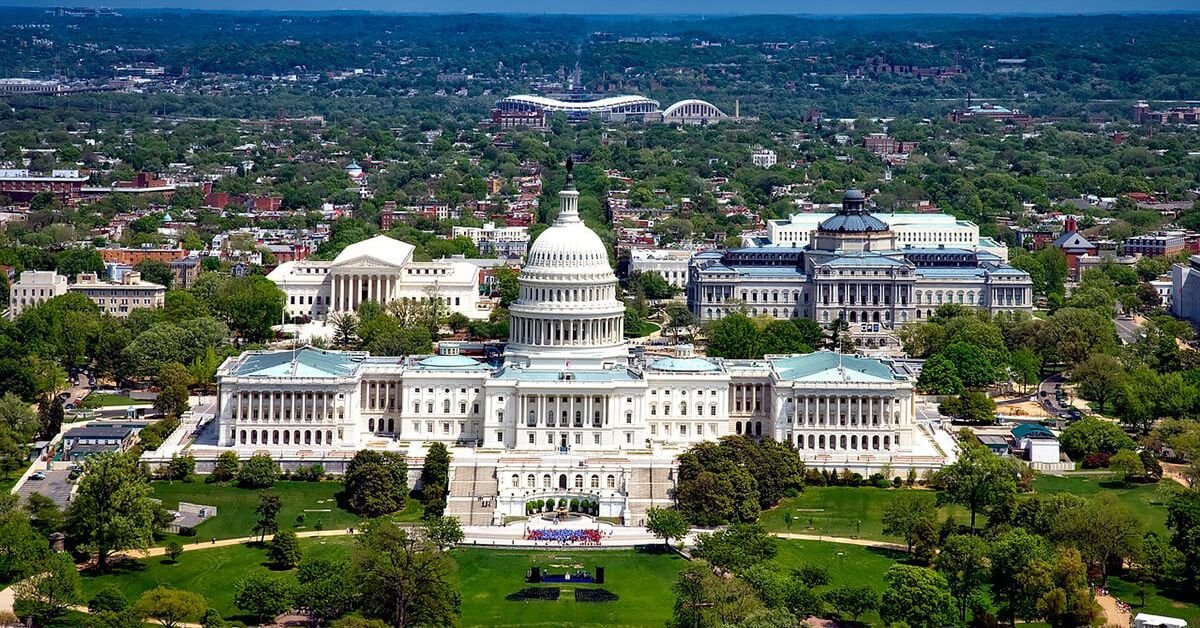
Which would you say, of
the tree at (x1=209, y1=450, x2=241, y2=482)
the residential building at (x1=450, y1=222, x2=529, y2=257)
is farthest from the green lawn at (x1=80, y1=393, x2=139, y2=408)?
the residential building at (x1=450, y1=222, x2=529, y2=257)

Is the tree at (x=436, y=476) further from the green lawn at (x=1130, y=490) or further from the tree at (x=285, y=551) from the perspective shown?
the green lawn at (x=1130, y=490)

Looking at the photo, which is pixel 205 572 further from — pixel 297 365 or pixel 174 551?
pixel 297 365

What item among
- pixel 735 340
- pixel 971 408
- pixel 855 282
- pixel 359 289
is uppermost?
pixel 855 282

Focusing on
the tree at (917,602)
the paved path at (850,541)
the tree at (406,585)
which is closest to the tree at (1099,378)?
the paved path at (850,541)

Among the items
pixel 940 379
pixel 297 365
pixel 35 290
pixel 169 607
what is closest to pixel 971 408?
pixel 940 379

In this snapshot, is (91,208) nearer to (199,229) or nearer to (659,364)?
(199,229)

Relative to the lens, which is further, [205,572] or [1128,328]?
[1128,328]

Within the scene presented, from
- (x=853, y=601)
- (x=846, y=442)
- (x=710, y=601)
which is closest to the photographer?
(x=710, y=601)
